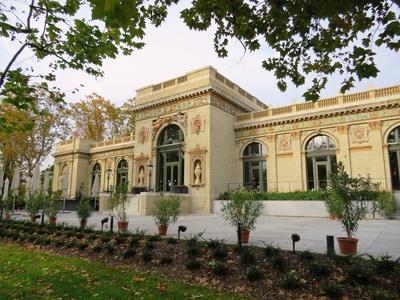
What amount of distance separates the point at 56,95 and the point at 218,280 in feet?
22.8

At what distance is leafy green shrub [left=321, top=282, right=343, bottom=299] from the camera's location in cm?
433

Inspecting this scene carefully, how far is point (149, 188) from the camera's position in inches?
917

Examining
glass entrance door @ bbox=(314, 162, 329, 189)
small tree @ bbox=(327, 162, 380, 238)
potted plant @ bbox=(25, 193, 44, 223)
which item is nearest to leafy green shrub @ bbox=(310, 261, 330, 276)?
small tree @ bbox=(327, 162, 380, 238)

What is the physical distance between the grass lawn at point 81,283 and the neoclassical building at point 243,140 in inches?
502

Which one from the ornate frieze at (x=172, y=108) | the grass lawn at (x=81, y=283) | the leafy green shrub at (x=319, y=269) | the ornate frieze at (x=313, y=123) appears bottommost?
the grass lawn at (x=81, y=283)

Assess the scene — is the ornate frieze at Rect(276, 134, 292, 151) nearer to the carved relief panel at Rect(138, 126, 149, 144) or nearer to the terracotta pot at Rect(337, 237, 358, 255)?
the carved relief panel at Rect(138, 126, 149, 144)

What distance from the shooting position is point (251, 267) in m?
5.37

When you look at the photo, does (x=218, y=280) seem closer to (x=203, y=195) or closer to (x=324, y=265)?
(x=324, y=265)

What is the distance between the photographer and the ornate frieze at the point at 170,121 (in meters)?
23.8

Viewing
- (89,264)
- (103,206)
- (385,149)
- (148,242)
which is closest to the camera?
(89,264)

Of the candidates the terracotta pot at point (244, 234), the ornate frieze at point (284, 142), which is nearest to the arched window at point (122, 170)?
the ornate frieze at point (284, 142)

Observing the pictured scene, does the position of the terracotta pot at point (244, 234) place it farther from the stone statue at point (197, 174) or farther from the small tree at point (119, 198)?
the stone statue at point (197, 174)

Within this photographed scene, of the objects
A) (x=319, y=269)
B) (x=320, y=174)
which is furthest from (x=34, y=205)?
(x=320, y=174)

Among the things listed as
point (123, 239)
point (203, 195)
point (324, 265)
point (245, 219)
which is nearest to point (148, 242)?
point (123, 239)
